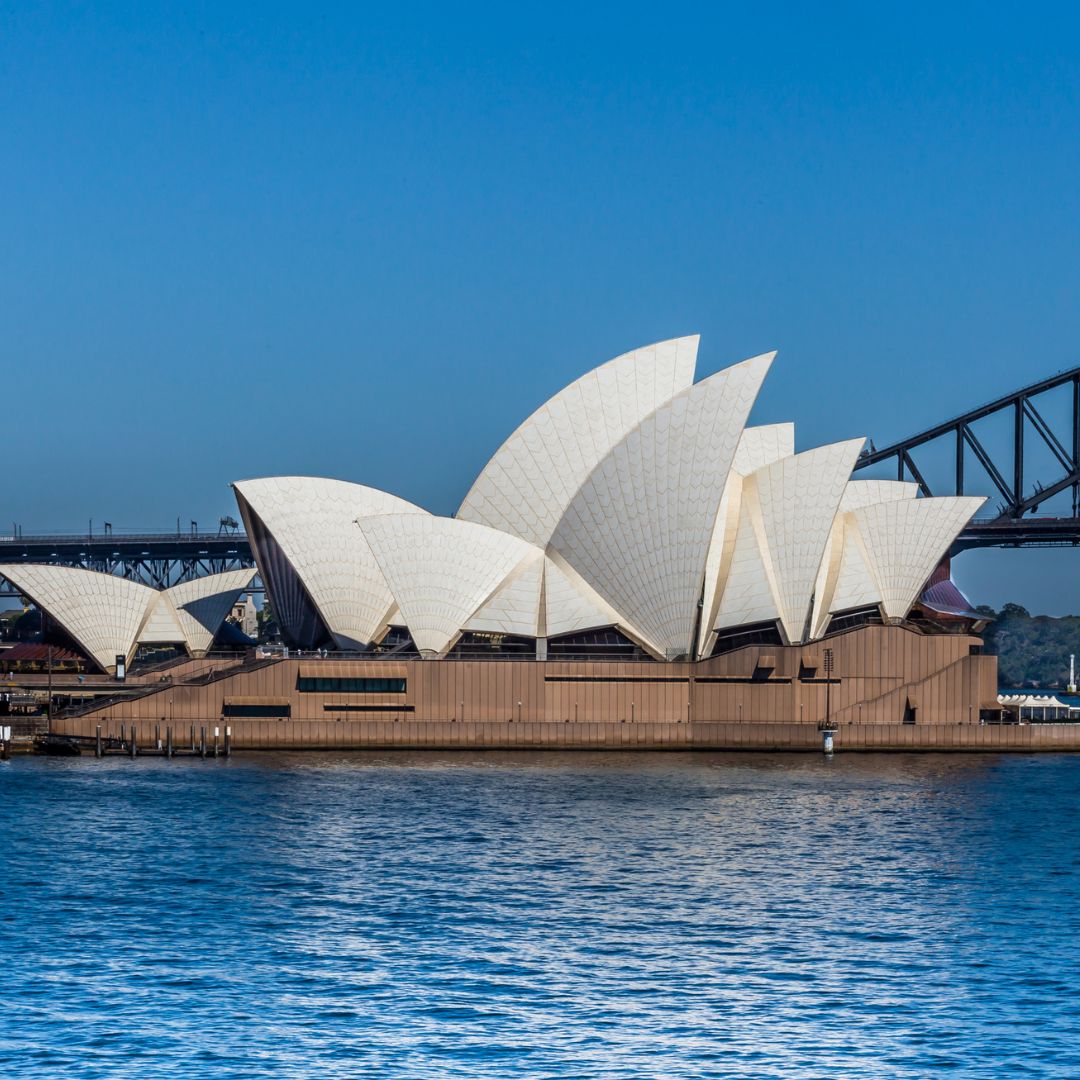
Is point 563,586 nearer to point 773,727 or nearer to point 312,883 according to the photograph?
point 773,727

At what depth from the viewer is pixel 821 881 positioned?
32.4 metres

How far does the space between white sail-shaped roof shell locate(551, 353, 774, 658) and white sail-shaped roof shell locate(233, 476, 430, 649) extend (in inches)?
318

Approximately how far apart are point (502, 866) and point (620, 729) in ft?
86.0

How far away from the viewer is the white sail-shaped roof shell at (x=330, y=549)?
65062 millimetres

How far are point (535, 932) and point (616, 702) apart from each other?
110 feet

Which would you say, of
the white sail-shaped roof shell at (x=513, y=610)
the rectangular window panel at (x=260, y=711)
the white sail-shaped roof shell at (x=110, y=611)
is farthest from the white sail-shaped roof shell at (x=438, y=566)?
the white sail-shaped roof shell at (x=110, y=611)

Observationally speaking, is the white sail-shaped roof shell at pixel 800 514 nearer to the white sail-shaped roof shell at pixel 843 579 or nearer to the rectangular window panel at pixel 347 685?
the white sail-shaped roof shell at pixel 843 579

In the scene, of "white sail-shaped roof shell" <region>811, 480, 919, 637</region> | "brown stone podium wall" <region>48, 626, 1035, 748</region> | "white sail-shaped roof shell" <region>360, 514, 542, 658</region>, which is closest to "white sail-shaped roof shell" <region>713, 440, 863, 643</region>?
"white sail-shaped roof shell" <region>811, 480, 919, 637</region>

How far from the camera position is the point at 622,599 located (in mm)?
62062

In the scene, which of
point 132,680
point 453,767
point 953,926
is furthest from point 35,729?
point 953,926

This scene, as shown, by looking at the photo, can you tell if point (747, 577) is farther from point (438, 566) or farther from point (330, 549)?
point (330, 549)

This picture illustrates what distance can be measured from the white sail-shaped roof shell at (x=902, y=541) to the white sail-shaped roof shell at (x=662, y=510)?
261 inches

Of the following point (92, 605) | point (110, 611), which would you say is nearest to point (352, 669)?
point (110, 611)

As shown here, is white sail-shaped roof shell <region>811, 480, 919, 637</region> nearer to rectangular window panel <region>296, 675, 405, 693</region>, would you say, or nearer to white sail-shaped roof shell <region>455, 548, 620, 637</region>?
white sail-shaped roof shell <region>455, 548, 620, 637</region>
